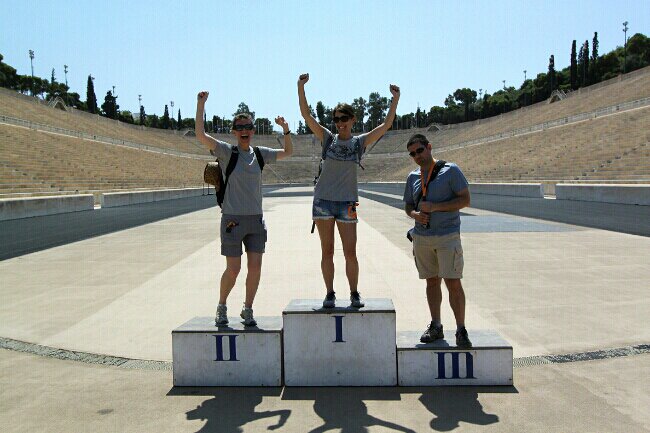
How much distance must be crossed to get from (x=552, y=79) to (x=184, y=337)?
324 ft

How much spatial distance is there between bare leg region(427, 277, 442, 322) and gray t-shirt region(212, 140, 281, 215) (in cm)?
155

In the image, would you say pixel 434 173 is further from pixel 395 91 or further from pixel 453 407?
pixel 453 407

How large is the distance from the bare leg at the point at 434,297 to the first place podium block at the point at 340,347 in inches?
16.6

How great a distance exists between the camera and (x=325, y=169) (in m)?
4.52

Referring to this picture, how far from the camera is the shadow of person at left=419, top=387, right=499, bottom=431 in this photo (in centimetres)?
334

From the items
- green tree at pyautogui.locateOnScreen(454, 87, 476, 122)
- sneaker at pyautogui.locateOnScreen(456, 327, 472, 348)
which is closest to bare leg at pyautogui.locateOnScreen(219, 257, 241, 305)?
sneaker at pyautogui.locateOnScreen(456, 327, 472, 348)

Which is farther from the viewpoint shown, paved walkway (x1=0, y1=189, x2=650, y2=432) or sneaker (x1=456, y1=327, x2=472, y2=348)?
sneaker (x1=456, y1=327, x2=472, y2=348)

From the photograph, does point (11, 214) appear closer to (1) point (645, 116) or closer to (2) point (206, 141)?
(2) point (206, 141)

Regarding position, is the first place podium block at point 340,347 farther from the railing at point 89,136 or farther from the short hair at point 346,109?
the railing at point 89,136

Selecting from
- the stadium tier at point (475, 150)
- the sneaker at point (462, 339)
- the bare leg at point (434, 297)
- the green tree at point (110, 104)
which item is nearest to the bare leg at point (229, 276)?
the bare leg at point (434, 297)

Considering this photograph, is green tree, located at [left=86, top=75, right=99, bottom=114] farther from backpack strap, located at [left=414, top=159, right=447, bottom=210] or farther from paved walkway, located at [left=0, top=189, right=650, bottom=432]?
backpack strap, located at [left=414, top=159, right=447, bottom=210]

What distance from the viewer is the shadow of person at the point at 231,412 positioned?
336cm

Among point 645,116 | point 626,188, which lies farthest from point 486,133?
point 626,188

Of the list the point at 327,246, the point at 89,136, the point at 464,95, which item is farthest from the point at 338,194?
the point at 464,95
